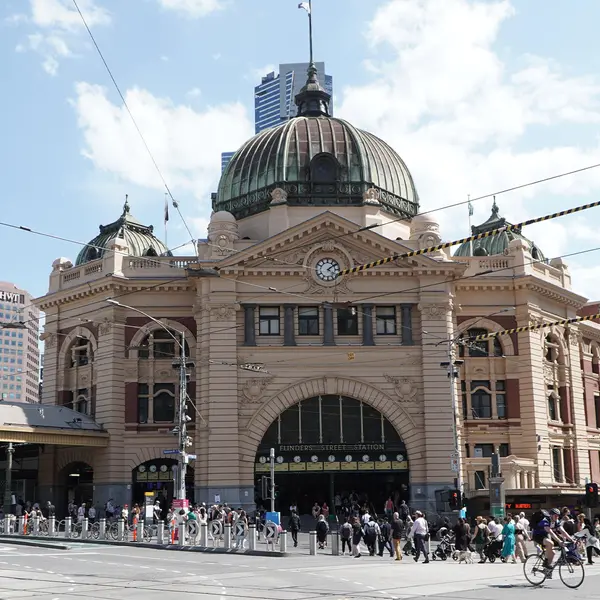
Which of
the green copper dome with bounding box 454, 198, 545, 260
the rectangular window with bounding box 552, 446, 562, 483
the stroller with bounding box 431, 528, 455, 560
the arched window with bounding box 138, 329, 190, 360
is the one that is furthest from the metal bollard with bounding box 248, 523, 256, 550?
the green copper dome with bounding box 454, 198, 545, 260

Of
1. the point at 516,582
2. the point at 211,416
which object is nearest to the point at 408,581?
the point at 516,582

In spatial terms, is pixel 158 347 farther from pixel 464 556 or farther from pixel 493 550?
pixel 493 550

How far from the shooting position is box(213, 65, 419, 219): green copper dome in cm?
6366

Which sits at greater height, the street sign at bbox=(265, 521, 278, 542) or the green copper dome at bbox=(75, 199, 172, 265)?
the green copper dome at bbox=(75, 199, 172, 265)

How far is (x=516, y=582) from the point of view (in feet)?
85.5

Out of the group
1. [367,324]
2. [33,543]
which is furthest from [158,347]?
[33,543]

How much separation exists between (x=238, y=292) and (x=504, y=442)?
1943 cm

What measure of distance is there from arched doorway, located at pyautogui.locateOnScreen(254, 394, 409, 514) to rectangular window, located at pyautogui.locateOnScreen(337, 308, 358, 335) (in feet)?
13.2

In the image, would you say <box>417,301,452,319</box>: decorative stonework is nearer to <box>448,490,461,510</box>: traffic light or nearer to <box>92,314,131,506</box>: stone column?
<box>448,490,461,510</box>: traffic light

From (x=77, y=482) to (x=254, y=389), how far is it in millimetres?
15317

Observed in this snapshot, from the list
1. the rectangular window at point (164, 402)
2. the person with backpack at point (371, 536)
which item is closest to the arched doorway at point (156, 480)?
the rectangular window at point (164, 402)

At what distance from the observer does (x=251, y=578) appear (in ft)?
89.3

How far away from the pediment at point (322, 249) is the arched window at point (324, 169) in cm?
722

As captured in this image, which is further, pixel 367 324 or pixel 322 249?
pixel 322 249
